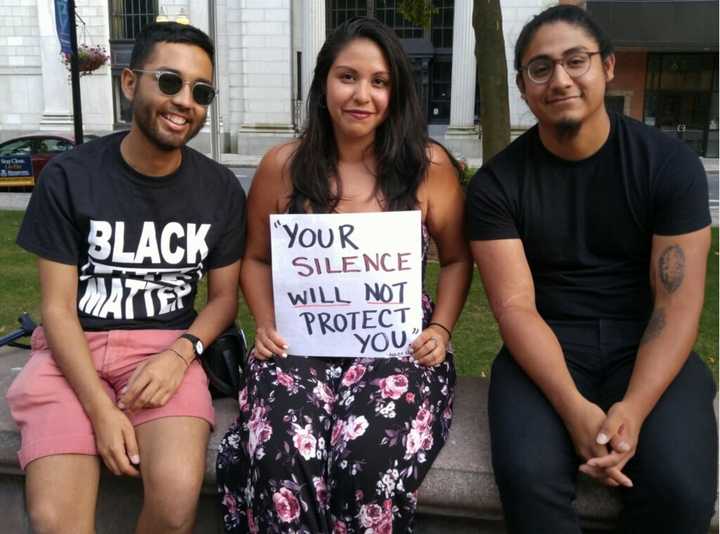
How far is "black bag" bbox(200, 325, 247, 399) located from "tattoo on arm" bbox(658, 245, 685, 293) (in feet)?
4.95

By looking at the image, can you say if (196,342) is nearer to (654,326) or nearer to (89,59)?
(654,326)

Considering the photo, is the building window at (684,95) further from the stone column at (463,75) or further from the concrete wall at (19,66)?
the concrete wall at (19,66)

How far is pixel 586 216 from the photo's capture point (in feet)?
8.04

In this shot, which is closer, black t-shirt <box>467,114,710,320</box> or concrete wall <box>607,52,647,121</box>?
black t-shirt <box>467,114,710,320</box>

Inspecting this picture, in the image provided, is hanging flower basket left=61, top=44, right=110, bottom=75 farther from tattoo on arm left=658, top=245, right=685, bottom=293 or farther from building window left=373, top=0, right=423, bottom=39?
tattoo on arm left=658, top=245, right=685, bottom=293

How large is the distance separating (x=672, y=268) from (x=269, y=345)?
4.47ft

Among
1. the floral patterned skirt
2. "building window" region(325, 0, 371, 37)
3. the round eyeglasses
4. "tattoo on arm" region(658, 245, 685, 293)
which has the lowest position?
the floral patterned skirt

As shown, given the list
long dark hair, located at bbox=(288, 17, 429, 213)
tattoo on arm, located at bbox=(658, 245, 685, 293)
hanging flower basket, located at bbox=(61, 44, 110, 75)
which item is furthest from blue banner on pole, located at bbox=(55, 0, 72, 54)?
hanging flower basket, located at bbox=(61, 44, 110, 75)

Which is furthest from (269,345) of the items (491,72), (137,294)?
(491,72)

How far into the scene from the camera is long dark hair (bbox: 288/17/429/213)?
8.73 ft

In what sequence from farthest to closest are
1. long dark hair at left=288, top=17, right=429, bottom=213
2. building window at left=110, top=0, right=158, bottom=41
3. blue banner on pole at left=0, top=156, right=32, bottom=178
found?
1. building window at left=110, top=0, right=158, bottom=41
2. blue banner on pole at left=0, top=156, right=32, bottom=178
3. long dark hair at left=288, top=17, right=429, bottom=213

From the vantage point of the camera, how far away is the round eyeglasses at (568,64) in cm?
231

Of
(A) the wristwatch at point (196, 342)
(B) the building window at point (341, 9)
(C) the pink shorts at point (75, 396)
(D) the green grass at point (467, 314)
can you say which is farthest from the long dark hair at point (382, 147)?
(B) the building window at point (341, 9)

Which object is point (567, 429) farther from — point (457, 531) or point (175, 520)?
point (175, 520)
